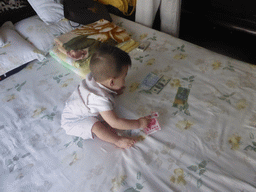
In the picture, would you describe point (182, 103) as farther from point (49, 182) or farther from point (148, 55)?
point (49, 182)

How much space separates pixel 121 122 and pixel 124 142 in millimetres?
115

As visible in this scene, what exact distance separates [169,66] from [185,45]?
1.07 ft

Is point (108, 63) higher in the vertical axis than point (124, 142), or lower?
higher

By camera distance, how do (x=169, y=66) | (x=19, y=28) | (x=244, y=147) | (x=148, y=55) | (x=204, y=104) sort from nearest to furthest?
(x=244, y=147) < (x=204, y=104) < (x=169, y=66) < (x=148, y=55) < (x=19, y=28)

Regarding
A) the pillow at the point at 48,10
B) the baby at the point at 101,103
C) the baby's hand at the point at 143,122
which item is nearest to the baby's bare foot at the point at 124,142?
the baby at the point at 101,103

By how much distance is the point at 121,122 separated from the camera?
1080 millimetres

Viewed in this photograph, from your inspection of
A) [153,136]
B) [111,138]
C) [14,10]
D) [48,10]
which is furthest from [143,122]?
[14,10]

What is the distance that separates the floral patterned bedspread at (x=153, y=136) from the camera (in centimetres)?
95

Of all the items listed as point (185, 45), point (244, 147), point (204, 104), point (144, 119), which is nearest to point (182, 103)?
point (204, 104)

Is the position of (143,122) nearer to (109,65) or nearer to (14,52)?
(109,65)

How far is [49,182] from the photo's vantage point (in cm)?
99

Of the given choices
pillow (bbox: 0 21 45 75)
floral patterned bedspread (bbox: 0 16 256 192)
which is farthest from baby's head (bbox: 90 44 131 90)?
pillow (bbox: 0 21 45 75)

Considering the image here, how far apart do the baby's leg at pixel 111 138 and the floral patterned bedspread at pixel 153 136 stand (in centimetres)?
4

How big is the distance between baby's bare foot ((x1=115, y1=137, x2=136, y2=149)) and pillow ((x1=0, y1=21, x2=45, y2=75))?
1.16 meters
